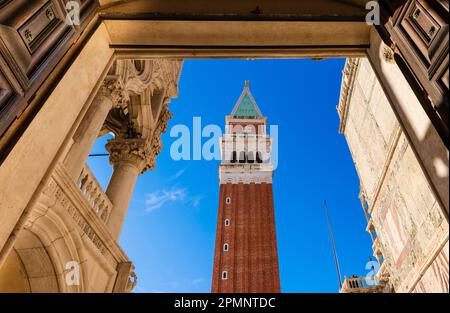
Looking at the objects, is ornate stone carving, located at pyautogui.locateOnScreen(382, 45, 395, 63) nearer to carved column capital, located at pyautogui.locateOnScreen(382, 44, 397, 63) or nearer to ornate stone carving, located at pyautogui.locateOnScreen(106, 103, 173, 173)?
carved column capital, located at pyautogui.locateOnScreen(382, 44, 397, 63)

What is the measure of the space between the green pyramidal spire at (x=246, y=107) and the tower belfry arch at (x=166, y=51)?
2058 inches

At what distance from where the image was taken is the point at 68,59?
2.87m

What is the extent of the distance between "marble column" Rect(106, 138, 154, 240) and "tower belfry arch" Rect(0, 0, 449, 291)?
2.32m

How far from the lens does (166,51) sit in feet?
11.3

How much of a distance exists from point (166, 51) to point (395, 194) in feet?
23.6

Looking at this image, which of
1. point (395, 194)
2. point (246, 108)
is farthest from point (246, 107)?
point (395, 194)

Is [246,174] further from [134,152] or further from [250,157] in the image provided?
[134,152]

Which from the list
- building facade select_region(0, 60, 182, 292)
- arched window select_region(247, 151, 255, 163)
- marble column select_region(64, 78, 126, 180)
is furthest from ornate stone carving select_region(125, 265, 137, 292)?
arched window select_region(247, 151, 255, 163)

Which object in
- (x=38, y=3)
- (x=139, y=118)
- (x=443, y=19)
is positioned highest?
(x=139, y=118)

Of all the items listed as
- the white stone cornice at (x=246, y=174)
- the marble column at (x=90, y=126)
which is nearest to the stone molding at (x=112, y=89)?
the marble column at (x=90, y=126)

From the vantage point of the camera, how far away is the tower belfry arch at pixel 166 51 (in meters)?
2.15

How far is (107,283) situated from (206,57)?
499 centimetres
